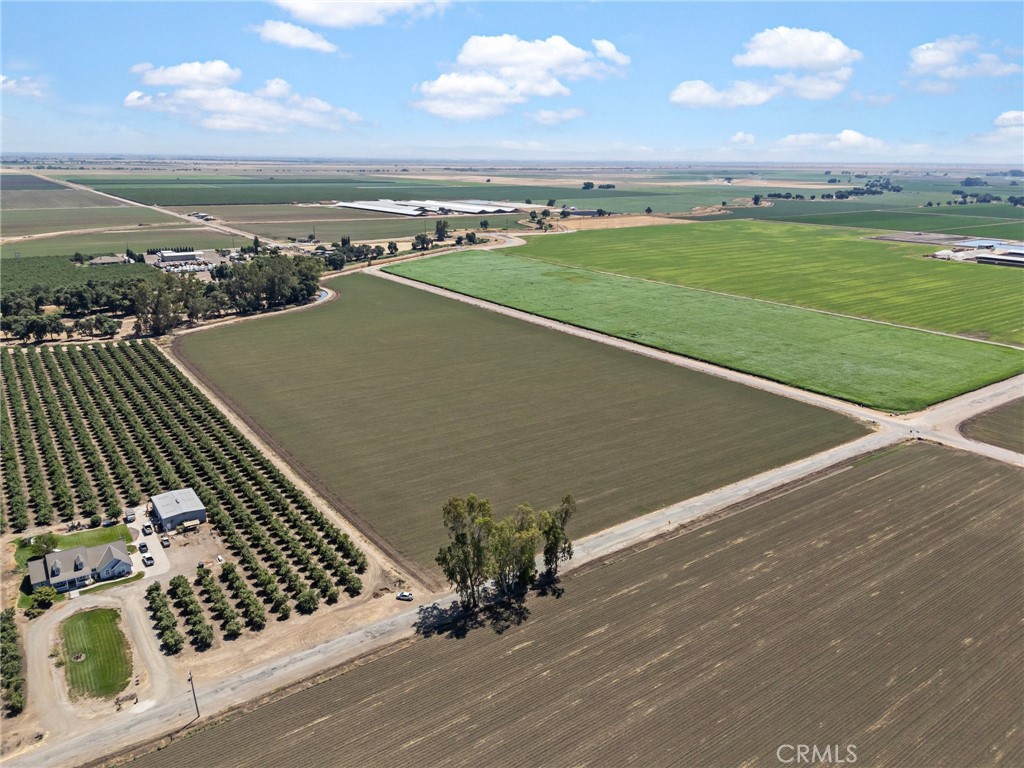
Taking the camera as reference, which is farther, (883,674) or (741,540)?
(741,540)

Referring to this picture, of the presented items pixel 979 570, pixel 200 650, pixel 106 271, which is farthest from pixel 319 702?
pixel 106 271

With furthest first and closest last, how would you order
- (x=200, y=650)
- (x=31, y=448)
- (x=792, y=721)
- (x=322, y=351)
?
1. (x=322, y=351)
2. (x=31, y=448)
3. (x=200, y=650)
4. (x=792, y=721)

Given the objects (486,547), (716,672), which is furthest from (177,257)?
(716,672)

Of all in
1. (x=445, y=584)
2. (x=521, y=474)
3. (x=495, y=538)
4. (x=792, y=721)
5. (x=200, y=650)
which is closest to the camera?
(x=792, y=721)

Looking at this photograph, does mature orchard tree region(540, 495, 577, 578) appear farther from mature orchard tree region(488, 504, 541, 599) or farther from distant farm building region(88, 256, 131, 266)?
distant farm building region(88, 256, 131, 266)

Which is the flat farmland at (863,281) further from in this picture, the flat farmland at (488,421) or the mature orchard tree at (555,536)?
the mature orchard tree at (555,536)

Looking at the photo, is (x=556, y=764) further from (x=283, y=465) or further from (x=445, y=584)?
(x=283, y=465)

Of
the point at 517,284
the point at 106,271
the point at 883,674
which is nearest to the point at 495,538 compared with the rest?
the point at 883,674

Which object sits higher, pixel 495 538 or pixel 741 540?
pixel 495 538
